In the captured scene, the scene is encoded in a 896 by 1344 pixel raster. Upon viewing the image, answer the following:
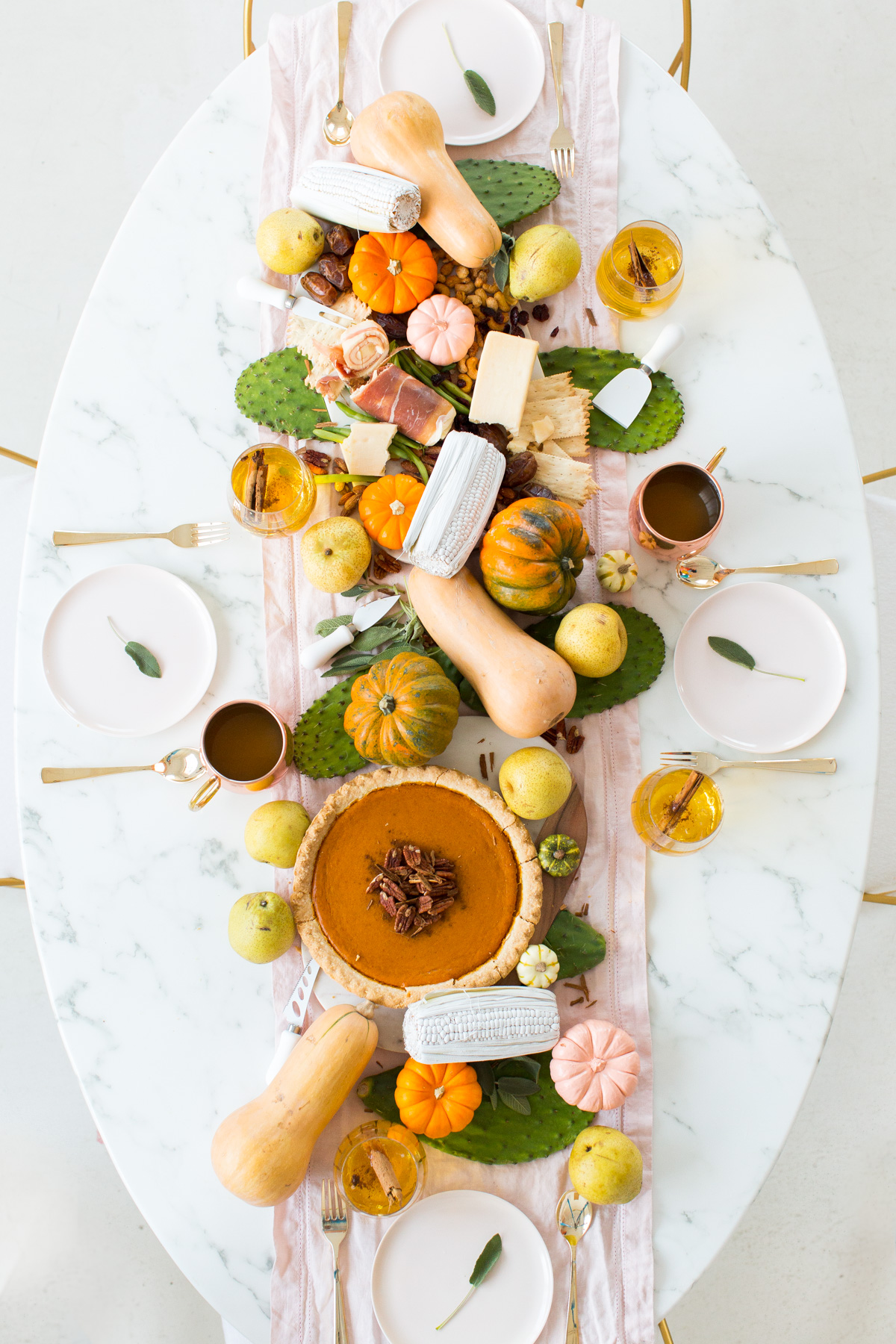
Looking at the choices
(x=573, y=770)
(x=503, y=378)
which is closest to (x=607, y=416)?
(x=503, y=378)

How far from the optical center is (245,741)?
2170 mm

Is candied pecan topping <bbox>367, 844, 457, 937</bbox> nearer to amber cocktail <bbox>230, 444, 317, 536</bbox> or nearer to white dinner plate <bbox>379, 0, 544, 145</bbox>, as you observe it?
amber cocktail <bbox>230, 444, 317, 536</bbox>

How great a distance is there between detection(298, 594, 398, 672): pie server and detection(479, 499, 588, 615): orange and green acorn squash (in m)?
0.29

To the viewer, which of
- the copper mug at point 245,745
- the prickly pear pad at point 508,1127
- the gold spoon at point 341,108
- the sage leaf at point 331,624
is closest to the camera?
the prickly pear pad at point 508,1127

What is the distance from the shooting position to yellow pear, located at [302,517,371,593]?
2.20m

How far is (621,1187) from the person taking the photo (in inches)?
76.0

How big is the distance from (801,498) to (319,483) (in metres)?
1.27

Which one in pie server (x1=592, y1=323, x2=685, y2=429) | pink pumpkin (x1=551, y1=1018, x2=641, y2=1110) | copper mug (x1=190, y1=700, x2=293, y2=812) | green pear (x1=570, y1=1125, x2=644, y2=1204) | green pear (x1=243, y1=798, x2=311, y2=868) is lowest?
green pear (x1=570, y1=1125, x2=644, y2=1204)

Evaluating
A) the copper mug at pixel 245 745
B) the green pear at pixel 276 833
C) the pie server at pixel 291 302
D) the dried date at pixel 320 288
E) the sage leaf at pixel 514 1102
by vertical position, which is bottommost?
the sage leaf at pixel 514 1102

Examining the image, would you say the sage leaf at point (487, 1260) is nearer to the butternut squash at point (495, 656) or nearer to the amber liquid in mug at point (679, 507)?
the butternut squash at point (495, 656)

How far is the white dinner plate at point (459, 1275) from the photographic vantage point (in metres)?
1.98

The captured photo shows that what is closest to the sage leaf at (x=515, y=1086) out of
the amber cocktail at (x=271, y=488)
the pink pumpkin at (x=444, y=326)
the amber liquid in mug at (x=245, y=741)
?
the amber liquid in mug at (x=245, y=741)

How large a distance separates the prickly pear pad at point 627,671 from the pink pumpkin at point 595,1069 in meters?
0.77

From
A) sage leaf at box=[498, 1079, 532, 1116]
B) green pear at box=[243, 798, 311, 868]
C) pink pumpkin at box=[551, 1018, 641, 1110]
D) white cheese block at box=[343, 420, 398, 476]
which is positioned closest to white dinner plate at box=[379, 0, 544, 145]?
white cheese block at box=[343, 420, 398, 476]
